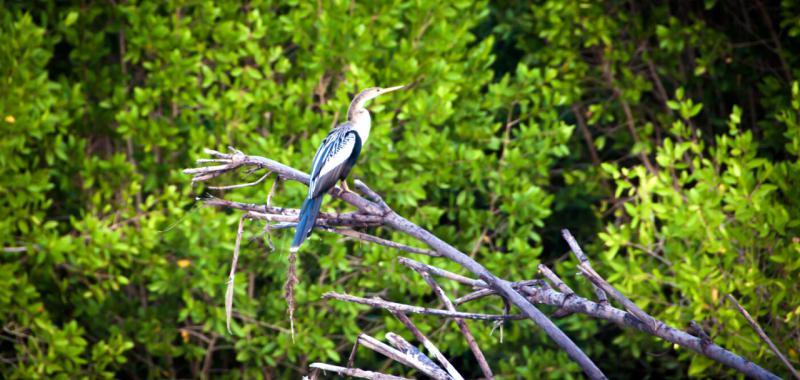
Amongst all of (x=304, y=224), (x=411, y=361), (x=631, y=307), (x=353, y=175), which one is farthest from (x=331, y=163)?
(x=353, y=175)

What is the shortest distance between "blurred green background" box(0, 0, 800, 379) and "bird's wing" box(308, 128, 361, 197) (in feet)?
5.22

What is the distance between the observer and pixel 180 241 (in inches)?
213

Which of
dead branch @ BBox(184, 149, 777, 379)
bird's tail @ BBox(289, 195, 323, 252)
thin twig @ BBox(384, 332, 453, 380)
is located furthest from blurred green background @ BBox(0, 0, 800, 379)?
thin twig @ BBox(384, 332, 453, 380)

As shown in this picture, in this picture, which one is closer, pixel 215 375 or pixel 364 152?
pixel 364 152

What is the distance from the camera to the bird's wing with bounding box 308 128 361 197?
2865mm

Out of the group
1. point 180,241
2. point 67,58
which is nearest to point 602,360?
point 180,241

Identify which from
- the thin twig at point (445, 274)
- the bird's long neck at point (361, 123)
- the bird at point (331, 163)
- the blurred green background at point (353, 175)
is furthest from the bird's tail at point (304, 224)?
the blurred green background at point (353, 175)

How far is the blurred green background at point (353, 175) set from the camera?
16.6 feet

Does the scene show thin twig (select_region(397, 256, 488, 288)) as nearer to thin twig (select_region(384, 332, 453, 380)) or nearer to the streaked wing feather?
thin twig (select_region(384, 332, 453, 380))

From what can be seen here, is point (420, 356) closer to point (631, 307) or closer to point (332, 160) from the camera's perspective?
point (631, 307)

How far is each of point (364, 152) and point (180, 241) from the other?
1115 mm

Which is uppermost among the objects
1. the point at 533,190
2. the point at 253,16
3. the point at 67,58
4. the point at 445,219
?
the point at 253,16

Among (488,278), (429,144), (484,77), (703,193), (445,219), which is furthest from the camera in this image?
(445,219)

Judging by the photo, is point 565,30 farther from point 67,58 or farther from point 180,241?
point 67,58
